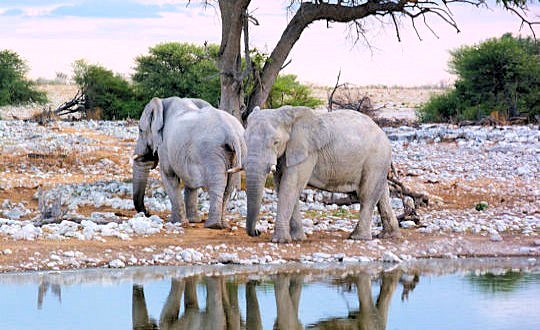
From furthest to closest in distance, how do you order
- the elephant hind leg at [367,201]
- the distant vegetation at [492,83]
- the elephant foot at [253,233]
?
1. the distant vegetation at [492,83]
2. the elephant hind leg at [367,201]
3. the elephant foot at [253,233]

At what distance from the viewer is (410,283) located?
11.2m

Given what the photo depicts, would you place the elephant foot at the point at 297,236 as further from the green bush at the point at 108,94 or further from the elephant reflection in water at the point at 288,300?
the green bush at the point at 108,94

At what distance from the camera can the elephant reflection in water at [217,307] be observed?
9180mm

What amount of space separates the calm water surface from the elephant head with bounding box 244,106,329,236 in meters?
1.13

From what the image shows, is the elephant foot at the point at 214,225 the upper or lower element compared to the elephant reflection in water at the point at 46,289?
upper

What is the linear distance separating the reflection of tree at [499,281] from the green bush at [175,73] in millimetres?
27192

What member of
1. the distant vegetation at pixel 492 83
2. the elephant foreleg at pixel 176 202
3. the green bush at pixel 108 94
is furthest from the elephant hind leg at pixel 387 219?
the green bush at pixel 108 94

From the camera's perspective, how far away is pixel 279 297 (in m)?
10.3

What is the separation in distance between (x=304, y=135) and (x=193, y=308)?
3.57m

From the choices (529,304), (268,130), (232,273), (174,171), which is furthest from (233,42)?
(529,304)

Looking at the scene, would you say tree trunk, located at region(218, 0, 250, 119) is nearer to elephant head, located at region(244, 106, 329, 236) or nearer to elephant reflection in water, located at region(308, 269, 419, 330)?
elephant head, located at region(244, 106, 329, 236)

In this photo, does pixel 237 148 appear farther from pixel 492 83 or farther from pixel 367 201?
pixel 492 83

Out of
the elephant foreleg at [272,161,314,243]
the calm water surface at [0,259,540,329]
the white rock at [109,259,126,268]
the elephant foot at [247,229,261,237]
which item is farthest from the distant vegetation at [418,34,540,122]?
the white rock at [109,259,126,268]

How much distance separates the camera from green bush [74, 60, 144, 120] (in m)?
39.4
